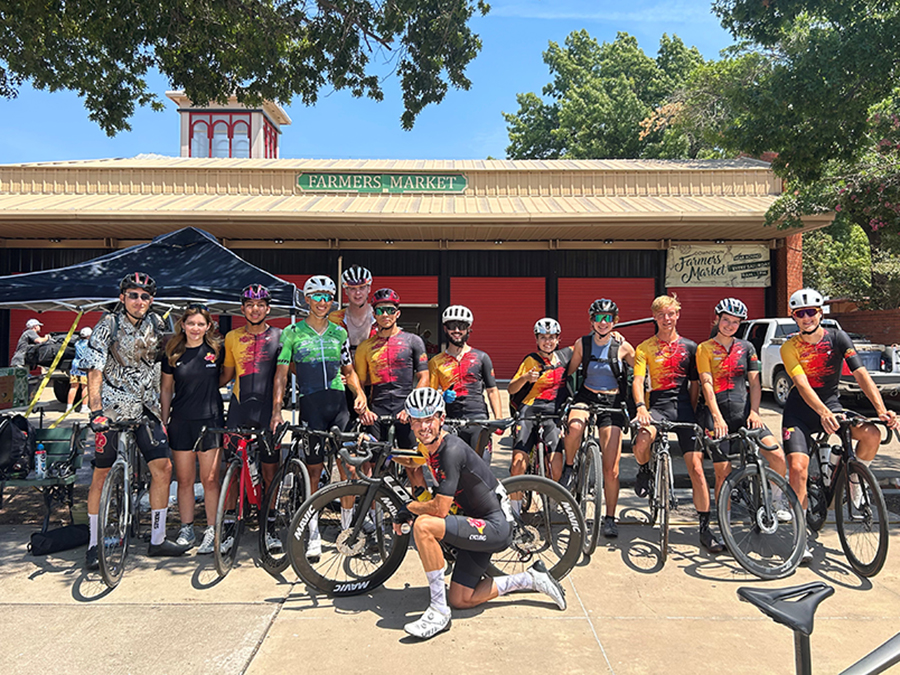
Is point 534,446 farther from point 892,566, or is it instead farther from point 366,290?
point 892,566

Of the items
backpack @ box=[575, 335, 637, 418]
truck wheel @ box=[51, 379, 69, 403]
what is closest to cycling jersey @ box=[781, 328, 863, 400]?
backpack @ box=[575, 335, 637, 418]

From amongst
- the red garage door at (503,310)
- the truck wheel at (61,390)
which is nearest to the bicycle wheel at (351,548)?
the truck wheel at (61,390)

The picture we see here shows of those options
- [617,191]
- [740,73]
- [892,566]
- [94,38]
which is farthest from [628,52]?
[892,566]

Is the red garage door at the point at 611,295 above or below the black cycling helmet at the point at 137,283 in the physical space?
above

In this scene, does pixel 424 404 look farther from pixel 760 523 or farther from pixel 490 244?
pixel 490 244

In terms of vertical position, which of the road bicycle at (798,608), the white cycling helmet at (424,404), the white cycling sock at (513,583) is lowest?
the white cycling sock at (513,583)

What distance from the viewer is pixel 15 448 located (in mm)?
5457

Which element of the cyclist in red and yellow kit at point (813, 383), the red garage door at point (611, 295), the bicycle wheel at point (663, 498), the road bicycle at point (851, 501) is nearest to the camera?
Result: the road bicycle at point (851, 501)

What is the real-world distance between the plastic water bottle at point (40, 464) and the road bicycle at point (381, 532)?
2586mm

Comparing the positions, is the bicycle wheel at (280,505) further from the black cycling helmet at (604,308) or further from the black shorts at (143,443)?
the black cycling helmet at (604,308)

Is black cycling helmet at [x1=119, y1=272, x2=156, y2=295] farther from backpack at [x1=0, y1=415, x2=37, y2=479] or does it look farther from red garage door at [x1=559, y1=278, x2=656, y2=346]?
red garage door at [x1=559, y1=278, x2=656, y2=346]

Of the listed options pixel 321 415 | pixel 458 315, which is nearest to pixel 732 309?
pixel 458 315

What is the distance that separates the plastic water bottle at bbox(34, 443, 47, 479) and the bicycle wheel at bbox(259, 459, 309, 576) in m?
2.14

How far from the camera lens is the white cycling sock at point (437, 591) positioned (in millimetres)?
3930
